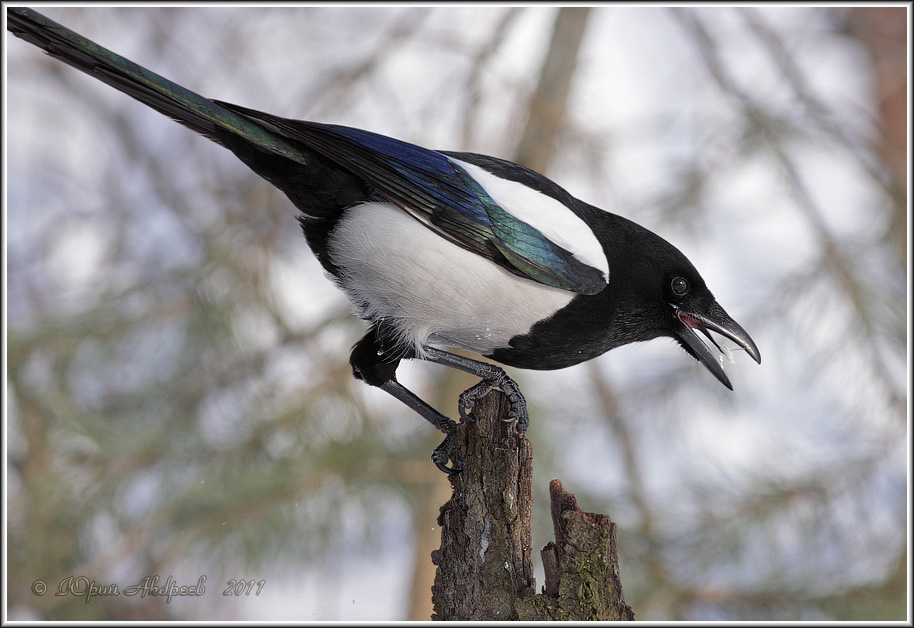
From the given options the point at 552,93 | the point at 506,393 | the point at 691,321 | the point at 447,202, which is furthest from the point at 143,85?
the point at 552,93

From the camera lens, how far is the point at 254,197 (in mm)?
2057

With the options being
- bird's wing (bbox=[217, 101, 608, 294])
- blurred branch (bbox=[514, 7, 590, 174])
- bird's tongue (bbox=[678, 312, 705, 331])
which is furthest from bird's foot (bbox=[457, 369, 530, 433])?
blurred branch (bbox=[514, 7, 590, 174])

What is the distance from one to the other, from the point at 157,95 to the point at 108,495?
1160 mm

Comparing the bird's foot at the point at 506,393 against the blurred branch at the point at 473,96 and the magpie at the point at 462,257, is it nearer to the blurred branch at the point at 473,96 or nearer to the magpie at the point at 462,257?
the magpie at the point at 462,257

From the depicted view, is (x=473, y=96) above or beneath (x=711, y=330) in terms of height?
above

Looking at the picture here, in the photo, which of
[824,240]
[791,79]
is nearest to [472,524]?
[824,240]

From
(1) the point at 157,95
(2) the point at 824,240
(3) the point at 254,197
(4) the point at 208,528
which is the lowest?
(4) the point at 208,528

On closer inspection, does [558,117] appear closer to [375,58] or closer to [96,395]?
[375,58]

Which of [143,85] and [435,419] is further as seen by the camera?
[435,419]

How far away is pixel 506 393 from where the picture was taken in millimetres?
1277

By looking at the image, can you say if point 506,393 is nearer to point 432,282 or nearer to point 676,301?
point 432,282

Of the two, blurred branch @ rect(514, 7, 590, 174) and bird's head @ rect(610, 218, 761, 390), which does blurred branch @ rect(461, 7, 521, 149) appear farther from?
bird's head @ rect(610, 218, 761, 390)

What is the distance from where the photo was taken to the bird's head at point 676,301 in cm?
140

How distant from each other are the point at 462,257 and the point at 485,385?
241mm
